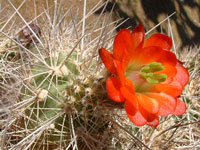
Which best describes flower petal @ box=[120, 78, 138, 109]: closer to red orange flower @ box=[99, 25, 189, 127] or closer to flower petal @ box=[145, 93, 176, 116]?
red orange flower @ box=[99, 25, 189, 127]

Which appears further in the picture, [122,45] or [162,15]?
[162,15]

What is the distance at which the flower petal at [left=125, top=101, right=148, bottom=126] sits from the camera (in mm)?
727

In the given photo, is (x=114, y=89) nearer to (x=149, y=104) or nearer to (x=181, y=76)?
(x=149, y=104)

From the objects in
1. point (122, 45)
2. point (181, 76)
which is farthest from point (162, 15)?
point (122, 45)

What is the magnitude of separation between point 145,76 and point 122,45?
5.0 inches

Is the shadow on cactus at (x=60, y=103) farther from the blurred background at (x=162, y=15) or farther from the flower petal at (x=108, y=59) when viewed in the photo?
the blurred background at (x=162, y=15)

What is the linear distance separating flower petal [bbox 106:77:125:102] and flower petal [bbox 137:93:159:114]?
0.09 metres

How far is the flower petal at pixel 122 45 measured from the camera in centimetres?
75

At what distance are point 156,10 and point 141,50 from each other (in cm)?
287

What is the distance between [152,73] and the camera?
80 centimetres

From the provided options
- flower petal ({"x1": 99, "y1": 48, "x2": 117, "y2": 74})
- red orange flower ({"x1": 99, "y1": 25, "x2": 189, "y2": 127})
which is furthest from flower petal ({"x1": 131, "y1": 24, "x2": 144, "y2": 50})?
flower petal ({"x1": 99, "y1": 48, "x2": 117, "y2": 74})

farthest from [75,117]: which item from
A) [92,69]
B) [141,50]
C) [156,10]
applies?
[156,10]

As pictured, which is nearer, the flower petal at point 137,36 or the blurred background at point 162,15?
the flower petal at point 137,36

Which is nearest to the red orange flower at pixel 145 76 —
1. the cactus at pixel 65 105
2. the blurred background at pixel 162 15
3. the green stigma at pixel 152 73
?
the green stigma at pixel 152 73
